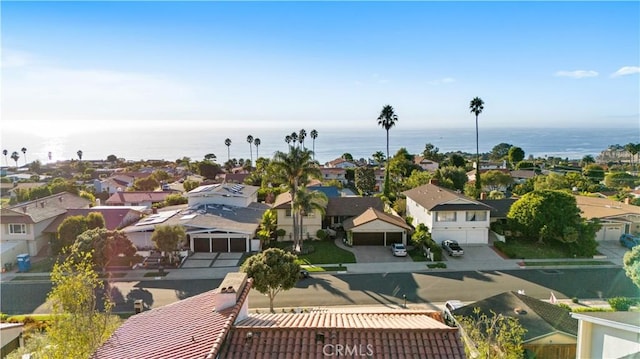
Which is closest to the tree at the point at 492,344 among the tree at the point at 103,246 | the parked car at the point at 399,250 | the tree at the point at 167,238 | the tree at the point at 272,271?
the tree at the point at 272,271

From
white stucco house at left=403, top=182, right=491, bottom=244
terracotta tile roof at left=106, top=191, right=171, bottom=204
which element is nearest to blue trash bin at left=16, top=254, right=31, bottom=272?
terracotta tile roof at left=106, top=191, right=171, bottom=204

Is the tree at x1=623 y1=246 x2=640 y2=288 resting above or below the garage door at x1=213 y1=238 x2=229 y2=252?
above

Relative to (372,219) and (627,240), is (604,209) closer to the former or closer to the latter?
(627,240)

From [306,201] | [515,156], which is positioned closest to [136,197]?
[306,201]

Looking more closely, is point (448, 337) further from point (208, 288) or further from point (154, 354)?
point (208, 288)

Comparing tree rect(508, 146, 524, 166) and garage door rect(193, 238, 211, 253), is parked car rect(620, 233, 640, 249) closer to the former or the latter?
garage door rect(193, 238, 211, 253)

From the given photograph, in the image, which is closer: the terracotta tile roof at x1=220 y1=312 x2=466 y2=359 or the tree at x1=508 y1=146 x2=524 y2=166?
the terracotta tile roof at x1=220 y1=312 x2=466 y2=359

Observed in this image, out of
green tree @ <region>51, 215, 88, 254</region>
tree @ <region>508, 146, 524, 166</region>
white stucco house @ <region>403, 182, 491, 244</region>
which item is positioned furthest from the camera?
tree @ <region>508, 146, 524, 166</region>
